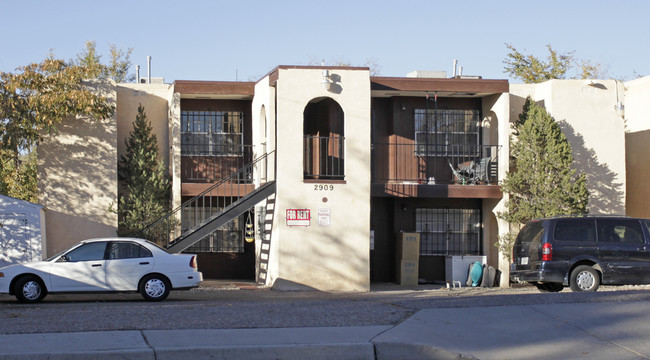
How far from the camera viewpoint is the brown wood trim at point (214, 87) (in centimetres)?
2145

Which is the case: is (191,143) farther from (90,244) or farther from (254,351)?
(254,351)

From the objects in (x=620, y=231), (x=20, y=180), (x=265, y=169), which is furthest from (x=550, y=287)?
(x=20, y=180)

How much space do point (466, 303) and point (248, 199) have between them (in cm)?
808

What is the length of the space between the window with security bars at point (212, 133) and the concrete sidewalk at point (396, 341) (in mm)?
12563

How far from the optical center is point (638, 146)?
2398 cm

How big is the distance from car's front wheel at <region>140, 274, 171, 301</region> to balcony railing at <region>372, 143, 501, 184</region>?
7.82m

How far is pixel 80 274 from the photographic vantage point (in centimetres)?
1560

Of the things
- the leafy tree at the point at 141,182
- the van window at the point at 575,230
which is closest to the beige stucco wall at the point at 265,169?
the leafy tree at the point at 141,182

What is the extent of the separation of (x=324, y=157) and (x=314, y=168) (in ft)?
1.62

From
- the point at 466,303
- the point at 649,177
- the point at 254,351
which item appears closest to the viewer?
the point at 254,351

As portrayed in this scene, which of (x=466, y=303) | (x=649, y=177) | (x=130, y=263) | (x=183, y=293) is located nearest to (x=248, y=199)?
(x=183, y=293)

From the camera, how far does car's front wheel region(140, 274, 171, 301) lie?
15.8 meters

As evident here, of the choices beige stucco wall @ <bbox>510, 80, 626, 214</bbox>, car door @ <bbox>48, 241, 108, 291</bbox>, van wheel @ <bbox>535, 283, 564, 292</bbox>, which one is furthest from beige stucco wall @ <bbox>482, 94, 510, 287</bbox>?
car door @ <bbox>48, 241, 108, 291</bbox>

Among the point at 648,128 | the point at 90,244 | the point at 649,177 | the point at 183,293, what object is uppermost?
the point at 648,128
